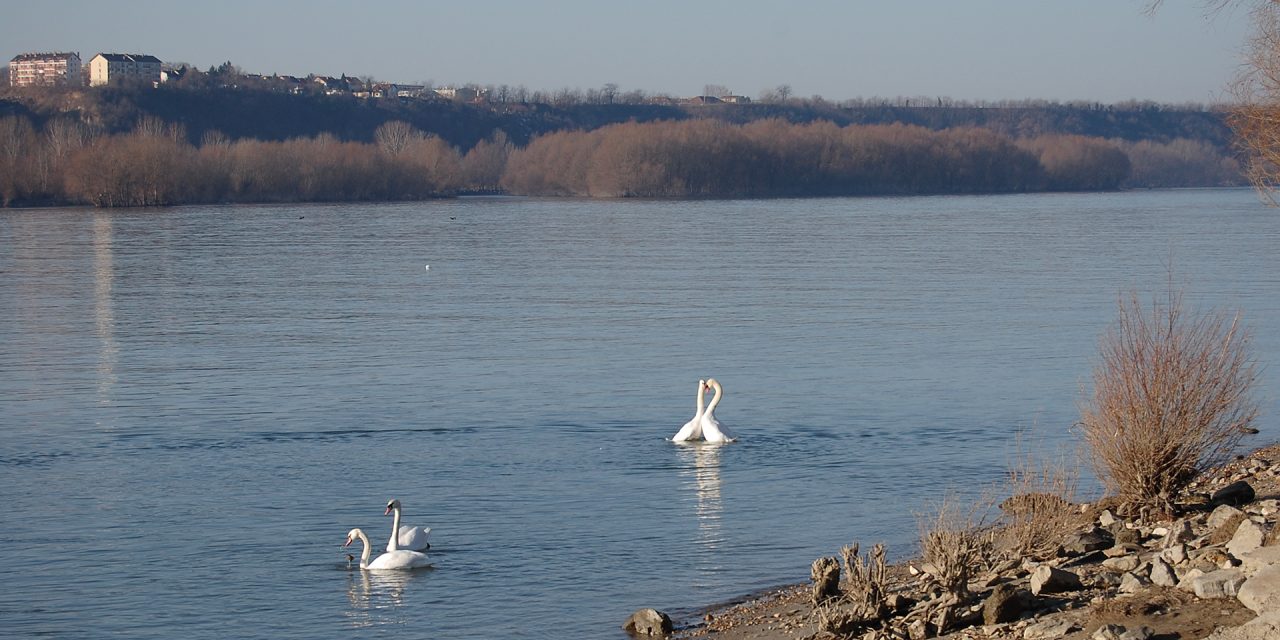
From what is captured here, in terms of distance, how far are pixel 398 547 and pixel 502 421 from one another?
20.8 feet

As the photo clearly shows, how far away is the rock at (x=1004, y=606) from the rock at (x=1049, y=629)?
0.28 meters

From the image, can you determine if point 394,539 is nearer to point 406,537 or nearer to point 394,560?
point 406,537

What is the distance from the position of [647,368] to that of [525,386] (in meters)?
2.55

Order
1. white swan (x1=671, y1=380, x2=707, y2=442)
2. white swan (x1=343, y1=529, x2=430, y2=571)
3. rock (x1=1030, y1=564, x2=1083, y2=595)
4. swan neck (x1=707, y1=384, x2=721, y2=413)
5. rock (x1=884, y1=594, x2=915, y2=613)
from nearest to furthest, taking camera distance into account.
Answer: rock (x1=1030, y1=564, x2=1083, y2=595), rock (x1=884, y1=594, x2=915, y2=613), white swan (x1=343, y1=529, x2=430, y2=571), white swan (x1=671, y1=380, x2=707, y2=442), swan neck (x1=707, y1=384, x2=721, y2=413)

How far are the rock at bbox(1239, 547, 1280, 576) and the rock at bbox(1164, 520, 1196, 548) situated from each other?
0.86m

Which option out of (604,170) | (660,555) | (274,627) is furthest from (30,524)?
(604,170)

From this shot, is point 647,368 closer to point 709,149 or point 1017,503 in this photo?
point 1017,503

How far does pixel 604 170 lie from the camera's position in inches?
5074

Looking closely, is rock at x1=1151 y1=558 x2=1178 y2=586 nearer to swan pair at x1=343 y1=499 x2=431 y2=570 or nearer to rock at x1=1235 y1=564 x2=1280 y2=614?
rock at x1=1235 y1=564 x2=1280 y2=614

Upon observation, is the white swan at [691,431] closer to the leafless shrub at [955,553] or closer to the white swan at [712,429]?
the white swan at [712,429]

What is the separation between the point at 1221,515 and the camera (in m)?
10.3

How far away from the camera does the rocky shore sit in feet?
26.2

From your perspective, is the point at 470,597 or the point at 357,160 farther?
the point at 357,160

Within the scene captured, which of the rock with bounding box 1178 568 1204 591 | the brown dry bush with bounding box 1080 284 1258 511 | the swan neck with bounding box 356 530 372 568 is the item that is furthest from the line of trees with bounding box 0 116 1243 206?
the rock with bounding box 1178 568 1204 591
